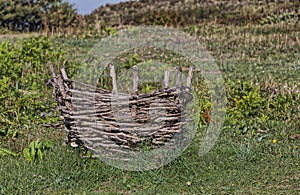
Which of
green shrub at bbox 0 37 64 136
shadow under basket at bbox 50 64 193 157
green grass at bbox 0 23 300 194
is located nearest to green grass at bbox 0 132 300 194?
green grass at bbox 0 23 300 194

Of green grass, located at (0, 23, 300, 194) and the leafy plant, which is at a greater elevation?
the leafy plant

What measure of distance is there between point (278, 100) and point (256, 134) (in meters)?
1.02

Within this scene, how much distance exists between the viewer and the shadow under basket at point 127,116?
4637 millimetres

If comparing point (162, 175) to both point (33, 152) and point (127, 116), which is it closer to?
point (127, 116)

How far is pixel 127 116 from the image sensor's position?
15.3 ft

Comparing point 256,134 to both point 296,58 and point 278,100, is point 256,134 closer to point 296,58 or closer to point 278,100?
point 278,100

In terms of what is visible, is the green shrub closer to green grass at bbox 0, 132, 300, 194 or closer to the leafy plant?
the leafy plant

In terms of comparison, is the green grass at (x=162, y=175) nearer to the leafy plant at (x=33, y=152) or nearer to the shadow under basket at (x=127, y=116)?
the leafy plant at (x=33, y=152)

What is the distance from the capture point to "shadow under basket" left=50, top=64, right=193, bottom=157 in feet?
15.2

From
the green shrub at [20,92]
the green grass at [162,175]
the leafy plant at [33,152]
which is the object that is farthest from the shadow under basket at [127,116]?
the green shrub at [20,92]

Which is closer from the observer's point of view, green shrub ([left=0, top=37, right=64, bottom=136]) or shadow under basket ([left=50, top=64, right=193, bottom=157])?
shadow under basket ([left=50, top=64, right=193, bottom=157])

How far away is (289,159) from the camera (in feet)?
16.6

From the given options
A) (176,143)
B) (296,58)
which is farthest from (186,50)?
(176,143)

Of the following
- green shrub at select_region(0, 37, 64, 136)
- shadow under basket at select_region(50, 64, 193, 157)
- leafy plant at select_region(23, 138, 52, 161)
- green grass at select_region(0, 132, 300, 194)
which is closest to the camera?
green grass at select_region(0, 132, 300, 194)
